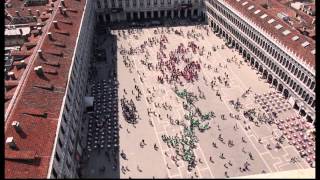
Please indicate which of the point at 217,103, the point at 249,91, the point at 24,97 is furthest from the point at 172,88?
the point at 24,97

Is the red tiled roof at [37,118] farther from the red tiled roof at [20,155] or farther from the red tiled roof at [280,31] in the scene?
the red tiled roof at [280,31]

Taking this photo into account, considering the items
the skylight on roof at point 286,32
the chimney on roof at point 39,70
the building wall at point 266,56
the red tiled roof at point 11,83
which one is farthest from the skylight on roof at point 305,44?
the red tiled roof at point 11,83

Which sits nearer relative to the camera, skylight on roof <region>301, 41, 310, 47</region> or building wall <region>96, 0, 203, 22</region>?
skylight on roof <region>301, 41, 310, 47</region>

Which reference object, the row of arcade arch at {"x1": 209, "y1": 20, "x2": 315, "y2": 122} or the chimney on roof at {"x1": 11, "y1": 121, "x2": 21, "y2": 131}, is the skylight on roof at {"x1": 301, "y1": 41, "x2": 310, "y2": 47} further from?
the chimney on roof at {"x1": 11, "y1": 121, "x2": 21, "y2": 131}

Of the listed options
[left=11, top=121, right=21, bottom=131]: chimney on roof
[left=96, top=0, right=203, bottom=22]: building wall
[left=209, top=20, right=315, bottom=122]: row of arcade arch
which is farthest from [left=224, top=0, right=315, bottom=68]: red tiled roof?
[left=11, top=121, right=21, bottom=131]: chimney on roof

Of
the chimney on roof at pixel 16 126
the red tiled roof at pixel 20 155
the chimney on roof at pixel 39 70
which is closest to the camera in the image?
the red tiled roof at pixel 20 155

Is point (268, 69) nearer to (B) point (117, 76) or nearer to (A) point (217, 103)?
(A) point (217, 103)
